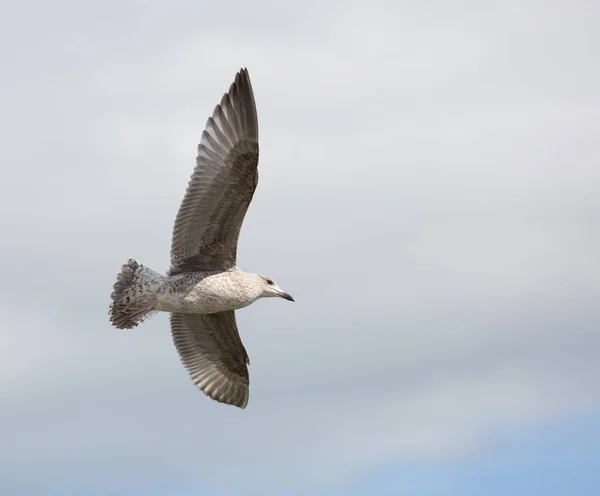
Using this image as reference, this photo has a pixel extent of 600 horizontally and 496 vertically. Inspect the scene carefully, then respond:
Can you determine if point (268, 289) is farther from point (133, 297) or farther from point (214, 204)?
point (133, 297)

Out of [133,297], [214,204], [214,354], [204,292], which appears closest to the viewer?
[214,204]

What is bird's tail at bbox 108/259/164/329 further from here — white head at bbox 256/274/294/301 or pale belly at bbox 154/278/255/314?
white head at bbox 256/274/294/301

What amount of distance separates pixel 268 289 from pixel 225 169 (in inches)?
107

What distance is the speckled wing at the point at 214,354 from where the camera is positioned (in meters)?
27.0

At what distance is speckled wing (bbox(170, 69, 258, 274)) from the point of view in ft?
80.0

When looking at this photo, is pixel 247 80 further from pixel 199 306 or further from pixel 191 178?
pixel 199 306

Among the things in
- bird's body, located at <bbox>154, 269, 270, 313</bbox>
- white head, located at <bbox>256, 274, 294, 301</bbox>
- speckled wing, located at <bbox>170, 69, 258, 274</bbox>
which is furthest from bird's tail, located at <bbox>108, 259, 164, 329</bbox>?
white head, located at <bbox>256, 274, 294, 301</bbox>

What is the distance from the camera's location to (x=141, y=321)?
24.9 m

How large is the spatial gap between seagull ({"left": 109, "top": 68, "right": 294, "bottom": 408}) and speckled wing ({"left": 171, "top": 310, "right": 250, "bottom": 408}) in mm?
1175

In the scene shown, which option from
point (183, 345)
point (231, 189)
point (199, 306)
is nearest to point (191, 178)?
point (231, 189)

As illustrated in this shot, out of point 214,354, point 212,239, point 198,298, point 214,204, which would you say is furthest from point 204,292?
point 214,354

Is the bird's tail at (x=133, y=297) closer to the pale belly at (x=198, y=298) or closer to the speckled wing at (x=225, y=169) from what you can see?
the pale belly at (x=198, y=298)

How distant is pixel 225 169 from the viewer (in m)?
24.4

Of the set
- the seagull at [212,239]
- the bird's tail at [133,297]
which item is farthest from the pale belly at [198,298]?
the bird's tail at [133,297]
